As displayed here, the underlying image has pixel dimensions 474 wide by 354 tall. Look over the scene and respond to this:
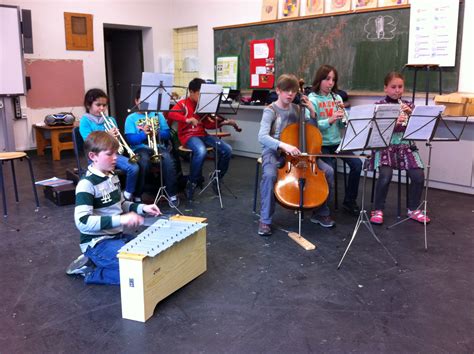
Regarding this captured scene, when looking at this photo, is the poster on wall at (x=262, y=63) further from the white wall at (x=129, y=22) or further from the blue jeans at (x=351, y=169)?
the blue jeans at (x=351, y=169)

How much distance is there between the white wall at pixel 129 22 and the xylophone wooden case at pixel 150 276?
16.4ft

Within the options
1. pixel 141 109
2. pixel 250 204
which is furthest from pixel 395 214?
pixel 141 109

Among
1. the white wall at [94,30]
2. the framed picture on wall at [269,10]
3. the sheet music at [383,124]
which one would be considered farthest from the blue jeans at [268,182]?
the white wall at [94,30]

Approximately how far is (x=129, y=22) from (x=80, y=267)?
6271 mm

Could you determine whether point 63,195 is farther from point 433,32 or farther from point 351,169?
point 433,32

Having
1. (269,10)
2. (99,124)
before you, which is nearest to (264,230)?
(99,124)

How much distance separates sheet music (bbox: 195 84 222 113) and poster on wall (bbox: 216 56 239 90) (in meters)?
2.87

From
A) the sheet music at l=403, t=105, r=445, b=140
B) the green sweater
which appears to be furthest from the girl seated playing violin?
the sheet music at l=403, t=105, r=445, b=140

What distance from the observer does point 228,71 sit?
7207 mm

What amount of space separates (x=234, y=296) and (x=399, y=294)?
0.94 meters

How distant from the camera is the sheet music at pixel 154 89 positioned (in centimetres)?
384

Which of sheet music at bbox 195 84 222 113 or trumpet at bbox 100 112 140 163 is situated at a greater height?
sheet music at bbox 195 84 222 113

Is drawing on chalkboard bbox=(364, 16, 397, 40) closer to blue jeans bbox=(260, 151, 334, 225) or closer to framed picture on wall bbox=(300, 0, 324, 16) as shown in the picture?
framed picture on wall bbox=(300, 0, 324, 16)

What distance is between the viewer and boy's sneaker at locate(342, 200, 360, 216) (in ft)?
13.5
